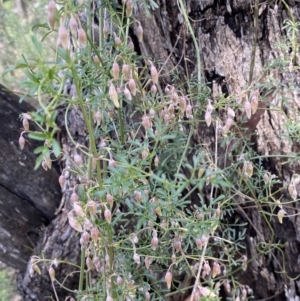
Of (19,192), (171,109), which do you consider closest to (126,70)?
(171,109)

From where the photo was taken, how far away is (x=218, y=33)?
138 centimetres

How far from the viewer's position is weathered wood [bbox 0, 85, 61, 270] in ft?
4.75

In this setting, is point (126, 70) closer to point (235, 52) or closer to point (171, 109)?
point (171, 109)

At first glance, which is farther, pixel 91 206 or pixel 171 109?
pixel 171 109

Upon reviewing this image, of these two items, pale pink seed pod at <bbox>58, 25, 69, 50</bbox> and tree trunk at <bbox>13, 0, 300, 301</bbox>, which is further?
tree trunk at <bbox>13, 0, 300, 301</bbox>

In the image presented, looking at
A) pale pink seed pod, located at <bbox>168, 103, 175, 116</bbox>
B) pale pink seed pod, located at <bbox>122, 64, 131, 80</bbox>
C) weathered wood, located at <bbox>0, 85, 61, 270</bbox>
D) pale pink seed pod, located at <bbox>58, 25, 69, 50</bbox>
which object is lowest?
weathered wood, located at <bbox>0, 85, 61, 270</bbox>

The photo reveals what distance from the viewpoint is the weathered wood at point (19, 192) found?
4.75 feet

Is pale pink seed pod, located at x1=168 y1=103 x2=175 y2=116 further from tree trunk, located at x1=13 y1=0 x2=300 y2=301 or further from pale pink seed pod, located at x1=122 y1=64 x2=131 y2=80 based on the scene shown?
tree trunk, located at x1=13 y1=0 x2=300 y2=301

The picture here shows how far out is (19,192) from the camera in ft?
4.81

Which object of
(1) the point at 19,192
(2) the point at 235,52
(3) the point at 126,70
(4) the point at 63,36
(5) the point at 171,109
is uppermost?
(4) the point at 63,36

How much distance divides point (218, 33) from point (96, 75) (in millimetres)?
512

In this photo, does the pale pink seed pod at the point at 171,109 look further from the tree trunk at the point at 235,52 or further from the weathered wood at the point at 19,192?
the weathered wood at the point at 19,192

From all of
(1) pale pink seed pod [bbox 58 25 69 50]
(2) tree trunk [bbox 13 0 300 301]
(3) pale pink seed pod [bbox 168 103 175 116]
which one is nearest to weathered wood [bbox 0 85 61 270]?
(2) tree trunk [bbox 13 0 300 301]

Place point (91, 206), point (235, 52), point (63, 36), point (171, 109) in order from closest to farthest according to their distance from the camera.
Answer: point (63, 36), point (91, 206), point (171, 109), point (235, 52)
